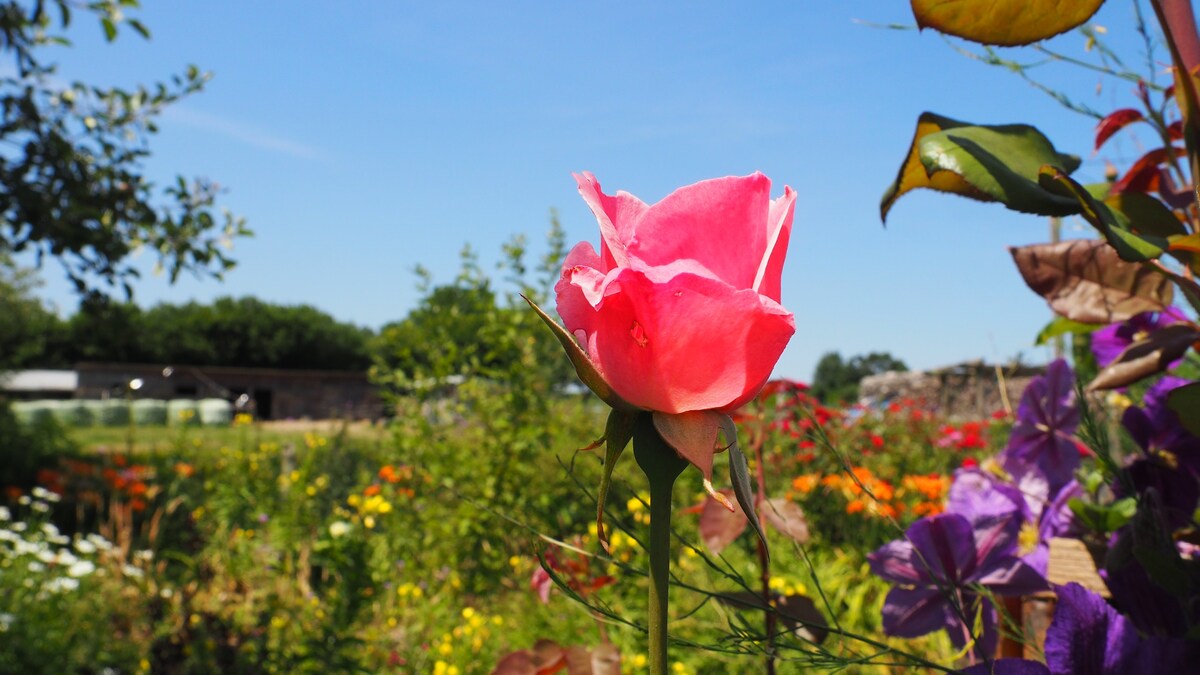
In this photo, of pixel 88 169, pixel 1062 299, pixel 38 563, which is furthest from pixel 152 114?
pixel 1062 299

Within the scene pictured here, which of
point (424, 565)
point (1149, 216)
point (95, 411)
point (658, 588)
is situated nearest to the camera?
point (658, 588)

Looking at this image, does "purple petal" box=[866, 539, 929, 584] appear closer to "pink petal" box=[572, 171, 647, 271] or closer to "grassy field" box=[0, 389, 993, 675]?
"pink petal" box=[572, 171, 647, 271]

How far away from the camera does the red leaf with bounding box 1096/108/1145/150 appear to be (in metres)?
0.76

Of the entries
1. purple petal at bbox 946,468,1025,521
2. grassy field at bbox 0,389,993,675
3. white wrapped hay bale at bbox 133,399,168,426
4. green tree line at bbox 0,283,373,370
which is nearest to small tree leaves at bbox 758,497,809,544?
purple petal at bbox 946,468,1025,521

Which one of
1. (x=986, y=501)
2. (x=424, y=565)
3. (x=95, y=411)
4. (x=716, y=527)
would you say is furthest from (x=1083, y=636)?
(x=95, y=411)

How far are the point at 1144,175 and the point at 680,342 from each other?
2.14 ft

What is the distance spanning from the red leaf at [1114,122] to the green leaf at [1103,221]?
0.95 ft

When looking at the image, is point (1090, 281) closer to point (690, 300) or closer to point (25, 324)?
point (690, 300)

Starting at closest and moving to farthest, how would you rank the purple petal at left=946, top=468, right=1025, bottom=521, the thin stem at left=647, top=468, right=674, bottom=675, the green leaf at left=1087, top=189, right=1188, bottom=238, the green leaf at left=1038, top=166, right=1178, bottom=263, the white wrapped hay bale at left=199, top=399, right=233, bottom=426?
the thin stem at left=647, top=468, right=674, bottom=675
the green leaf at left=1038, top=166, right=1178, bottom=263
the green leaf at left=1087, top=189, right=1188, bottom=238
the purple petal at left=946, top=468, right=1025, bottom=521
the white wrapped hay bale at left=199, top=399, right=233, bottom=426

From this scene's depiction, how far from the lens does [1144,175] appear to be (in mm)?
756

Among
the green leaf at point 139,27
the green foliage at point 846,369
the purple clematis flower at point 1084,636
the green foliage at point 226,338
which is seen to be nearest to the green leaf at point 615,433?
the purple clematis flower at point 1084,636

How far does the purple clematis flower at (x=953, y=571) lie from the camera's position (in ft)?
2.22

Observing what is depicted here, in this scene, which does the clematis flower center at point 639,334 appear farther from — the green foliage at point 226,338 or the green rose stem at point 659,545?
the green foliage at point 226,338

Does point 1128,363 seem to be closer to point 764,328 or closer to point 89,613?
point 764,328
